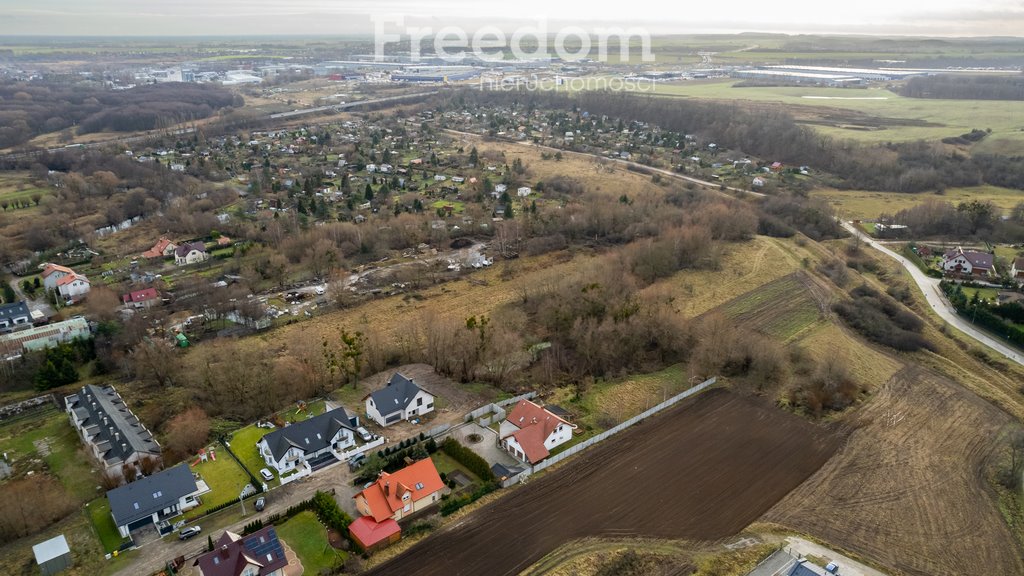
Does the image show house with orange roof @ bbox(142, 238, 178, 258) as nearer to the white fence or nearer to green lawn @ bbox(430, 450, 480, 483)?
green lawn @ bbox(430, 450, 480, 483)

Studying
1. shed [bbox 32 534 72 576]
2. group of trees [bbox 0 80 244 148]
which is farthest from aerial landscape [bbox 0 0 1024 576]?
group of trees [bbox 0 80 244 148]

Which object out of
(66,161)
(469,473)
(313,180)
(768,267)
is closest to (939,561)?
(469,473)

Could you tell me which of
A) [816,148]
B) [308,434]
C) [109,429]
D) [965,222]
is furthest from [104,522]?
[816,148]

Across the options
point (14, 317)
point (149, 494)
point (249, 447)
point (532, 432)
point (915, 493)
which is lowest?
point (915, 493)

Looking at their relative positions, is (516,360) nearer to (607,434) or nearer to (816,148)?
(607,434)

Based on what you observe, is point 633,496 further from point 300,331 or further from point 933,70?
point 933,70

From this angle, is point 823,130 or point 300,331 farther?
point 823,130

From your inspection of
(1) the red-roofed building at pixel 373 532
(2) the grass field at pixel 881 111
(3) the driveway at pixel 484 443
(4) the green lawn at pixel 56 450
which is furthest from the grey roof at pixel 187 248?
(2) the grass field at pixel 881 111
